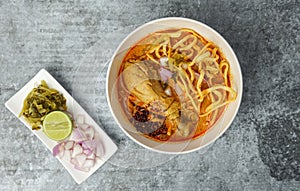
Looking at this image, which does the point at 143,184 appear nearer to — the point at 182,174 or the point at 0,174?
the point at 182,174

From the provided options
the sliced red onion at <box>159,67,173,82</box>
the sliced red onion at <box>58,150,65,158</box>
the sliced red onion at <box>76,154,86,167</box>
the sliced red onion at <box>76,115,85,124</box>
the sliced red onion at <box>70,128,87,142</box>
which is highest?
the sliced red onion at <box>159,67,173,82</box>

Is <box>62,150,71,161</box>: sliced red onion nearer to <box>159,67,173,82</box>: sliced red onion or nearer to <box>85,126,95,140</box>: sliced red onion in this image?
<box>85,126,95,140</box>: sliced red onion

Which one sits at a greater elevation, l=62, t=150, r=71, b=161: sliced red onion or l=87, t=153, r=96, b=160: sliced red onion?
l=62, t=150, r=71, b=161: sliced red onion

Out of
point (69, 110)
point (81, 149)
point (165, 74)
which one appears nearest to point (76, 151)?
point (81, 149)

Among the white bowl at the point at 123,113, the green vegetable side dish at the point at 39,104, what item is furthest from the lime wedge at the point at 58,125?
the white bowl at the point at 123,113

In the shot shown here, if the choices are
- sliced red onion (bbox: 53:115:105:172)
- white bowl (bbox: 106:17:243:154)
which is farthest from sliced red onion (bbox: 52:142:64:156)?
white bowl (bbox: 106:17:243:154)

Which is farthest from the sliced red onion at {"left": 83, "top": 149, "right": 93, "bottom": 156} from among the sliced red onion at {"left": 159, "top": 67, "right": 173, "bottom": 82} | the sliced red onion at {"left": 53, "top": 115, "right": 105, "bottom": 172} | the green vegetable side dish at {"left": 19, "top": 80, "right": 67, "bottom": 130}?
the sliced red onion at {"left": 159, "top": 67, "right": 173, "bottom": 82}

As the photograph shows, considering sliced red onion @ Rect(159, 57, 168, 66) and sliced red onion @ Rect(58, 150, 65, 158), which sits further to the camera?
sliced red onion @ Rect(58, 150, 65, 158)

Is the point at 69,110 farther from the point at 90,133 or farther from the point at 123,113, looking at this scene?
the point at 123,113
